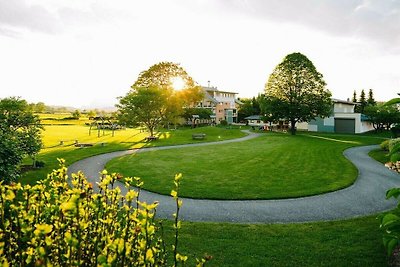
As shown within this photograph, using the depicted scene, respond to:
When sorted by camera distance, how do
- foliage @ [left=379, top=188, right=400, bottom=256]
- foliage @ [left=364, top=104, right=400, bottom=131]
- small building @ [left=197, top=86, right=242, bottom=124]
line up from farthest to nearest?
small building @ [left=197, top=86, right=242, bottom=124] < foliage @ [left=364, top=104, right=400, bottom=131] < foliage @ [left=379, top=188, right=400, bottom=256]

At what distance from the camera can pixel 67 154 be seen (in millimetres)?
29453

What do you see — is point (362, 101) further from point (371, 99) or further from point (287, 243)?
point (287, 243)

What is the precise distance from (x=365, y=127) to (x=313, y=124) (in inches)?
446

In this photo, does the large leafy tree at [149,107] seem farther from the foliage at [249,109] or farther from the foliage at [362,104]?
the foliage at [362,104]

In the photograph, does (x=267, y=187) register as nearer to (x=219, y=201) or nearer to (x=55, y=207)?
(x=219, y=201)

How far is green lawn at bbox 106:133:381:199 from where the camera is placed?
1712cm

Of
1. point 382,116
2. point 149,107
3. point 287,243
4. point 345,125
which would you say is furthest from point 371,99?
point 287,243

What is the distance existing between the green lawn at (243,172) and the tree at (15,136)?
5850mm

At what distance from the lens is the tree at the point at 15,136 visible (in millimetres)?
13156

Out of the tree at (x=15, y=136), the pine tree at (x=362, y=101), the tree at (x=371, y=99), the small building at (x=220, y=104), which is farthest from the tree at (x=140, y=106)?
the tree at (x=371, y=99)

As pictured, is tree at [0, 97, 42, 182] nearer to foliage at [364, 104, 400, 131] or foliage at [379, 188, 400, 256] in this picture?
foliage at [379, 188, 400, 256]

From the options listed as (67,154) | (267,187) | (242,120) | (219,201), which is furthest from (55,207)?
(242,120)

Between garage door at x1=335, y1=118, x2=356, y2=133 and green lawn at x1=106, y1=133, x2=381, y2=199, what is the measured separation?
37711mm

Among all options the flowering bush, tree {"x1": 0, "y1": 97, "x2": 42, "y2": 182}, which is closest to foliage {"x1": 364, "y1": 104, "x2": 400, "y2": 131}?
tree {"x1": 0, "y1": 97, "x2": 42, "y2": 182}
